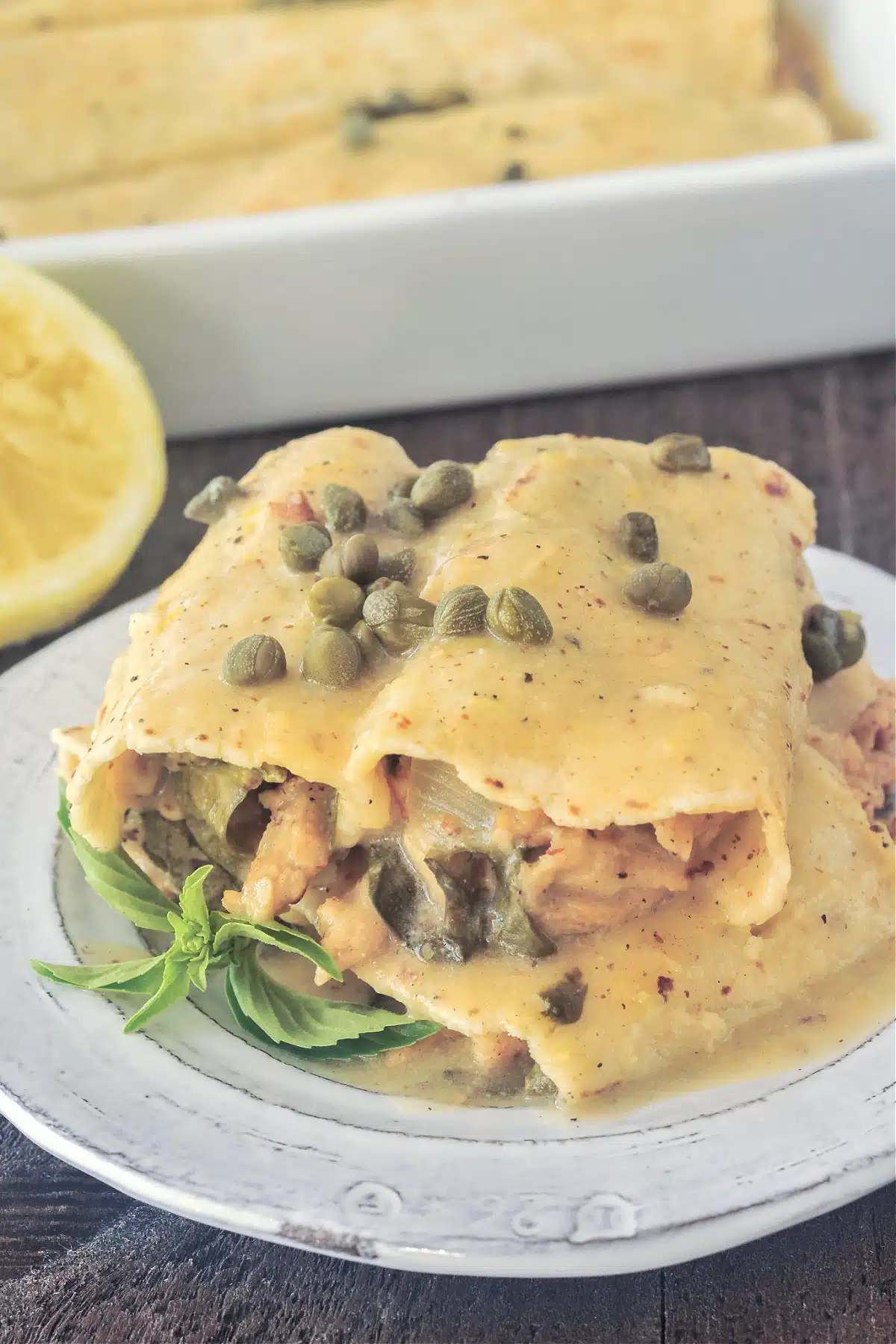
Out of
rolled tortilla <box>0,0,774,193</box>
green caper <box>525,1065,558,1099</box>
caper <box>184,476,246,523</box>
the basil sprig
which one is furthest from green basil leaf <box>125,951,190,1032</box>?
rolled tortilla <box>0,0,774,193</box>

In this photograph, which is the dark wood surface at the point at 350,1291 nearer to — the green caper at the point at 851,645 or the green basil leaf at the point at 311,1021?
the green basil leaf at the point at 311,1021

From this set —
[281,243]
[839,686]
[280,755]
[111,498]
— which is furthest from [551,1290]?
[281,243]

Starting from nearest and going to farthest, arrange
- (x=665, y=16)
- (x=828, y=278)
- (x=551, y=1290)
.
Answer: (x=551, y=1290) < (x=828, y=278) < (x=665, y=16)

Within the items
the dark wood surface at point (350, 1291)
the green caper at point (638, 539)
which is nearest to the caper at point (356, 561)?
the green caper at point (638, 539)

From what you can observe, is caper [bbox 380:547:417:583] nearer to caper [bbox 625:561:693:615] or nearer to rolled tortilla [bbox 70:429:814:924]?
rolled tortilla [bbox 70:429:814:924]

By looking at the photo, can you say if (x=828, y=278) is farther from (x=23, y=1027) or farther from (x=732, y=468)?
(x=23, y=1027)
